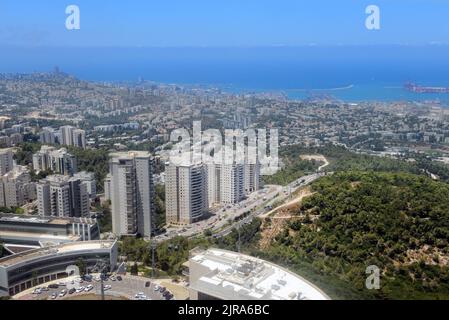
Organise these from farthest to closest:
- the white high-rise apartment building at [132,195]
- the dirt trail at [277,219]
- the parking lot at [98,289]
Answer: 1. the white high-rise apartment building at [132,195]
2. the dirt trail at [277,219]
3. the parking lot at [98,289]

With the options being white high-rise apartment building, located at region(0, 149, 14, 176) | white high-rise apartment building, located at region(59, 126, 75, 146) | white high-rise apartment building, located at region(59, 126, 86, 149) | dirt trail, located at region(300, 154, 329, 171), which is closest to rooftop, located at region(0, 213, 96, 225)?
white high-rise apartment building, located at region(0, 149, 14, 176)

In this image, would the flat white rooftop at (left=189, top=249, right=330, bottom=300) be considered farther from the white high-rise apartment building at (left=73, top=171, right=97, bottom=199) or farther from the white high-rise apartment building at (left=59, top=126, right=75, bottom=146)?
the white high-rise apartment building at (left=59, top=126, right=75, bottom=146)

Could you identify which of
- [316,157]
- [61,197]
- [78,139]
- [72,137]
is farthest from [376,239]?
[72,137]

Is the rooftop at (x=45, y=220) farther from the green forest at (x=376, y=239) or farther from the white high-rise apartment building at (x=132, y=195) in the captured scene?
the green forest at (x=376, y=239)

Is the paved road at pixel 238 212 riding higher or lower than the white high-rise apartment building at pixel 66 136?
lower

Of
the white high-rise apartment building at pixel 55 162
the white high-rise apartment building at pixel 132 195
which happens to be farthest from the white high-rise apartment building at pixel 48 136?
the white high-rise apartment building at pixel 132 195

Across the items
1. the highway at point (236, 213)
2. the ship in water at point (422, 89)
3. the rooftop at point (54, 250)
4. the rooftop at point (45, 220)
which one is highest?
the ship in water at point (422, 89)
